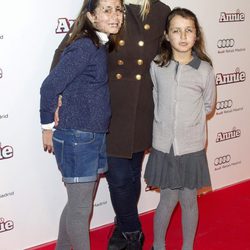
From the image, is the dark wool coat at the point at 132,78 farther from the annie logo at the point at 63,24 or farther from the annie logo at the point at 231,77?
the annie logo at the point at 231,77

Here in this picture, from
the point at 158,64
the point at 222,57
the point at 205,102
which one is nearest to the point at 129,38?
the point at 158,64

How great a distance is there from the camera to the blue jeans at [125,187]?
1835mm

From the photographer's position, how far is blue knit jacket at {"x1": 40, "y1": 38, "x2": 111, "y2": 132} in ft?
4.81

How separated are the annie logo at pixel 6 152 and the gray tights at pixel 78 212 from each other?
1.22 ft

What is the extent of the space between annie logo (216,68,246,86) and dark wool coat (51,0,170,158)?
787 millimetres

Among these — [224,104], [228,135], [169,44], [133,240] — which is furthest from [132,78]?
[228,135]

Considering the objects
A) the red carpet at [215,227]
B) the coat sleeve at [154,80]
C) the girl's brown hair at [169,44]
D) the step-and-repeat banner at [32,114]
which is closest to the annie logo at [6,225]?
the step-and-repeat banner at [32,114]

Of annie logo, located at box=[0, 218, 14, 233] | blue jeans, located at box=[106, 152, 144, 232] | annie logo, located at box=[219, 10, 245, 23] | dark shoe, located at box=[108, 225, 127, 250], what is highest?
annie logo, located at box=[219, 10, 245, 23]

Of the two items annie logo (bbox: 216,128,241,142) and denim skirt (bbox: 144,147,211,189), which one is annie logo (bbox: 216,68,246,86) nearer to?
annie logo (bbox: 216,128,241,142)

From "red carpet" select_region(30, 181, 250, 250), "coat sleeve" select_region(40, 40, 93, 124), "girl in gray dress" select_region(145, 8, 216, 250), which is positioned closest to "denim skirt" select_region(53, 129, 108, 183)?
"coat sleeve" select_region(40, 40, 93, 124)

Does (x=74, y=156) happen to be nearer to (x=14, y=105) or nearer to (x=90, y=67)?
(x=90, y=67)

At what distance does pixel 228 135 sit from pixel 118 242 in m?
1.00

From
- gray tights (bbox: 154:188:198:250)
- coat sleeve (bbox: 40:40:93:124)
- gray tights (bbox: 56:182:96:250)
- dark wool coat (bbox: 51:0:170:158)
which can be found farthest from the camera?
gray tights (bbox: 154:188:198:250)

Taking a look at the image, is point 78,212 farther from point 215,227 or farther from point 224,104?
point 224,104
